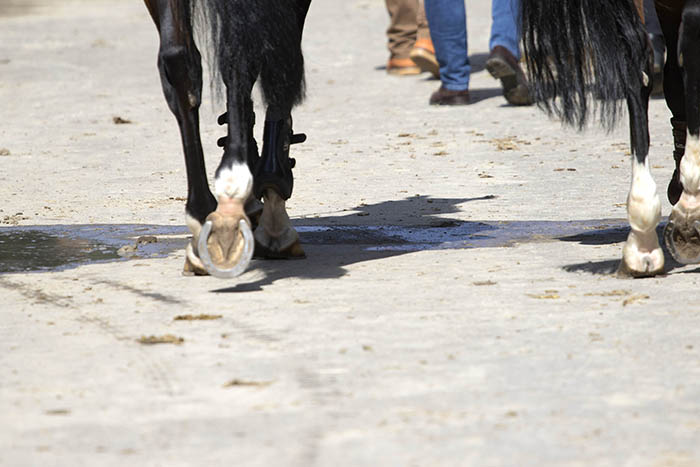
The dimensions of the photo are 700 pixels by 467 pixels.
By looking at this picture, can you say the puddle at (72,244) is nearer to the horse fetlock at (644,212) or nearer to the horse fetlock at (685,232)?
the horse fetlock at (644,212)

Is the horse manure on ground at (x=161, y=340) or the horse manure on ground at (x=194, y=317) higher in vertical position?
the horse manure on ground at (x=161, y=340)

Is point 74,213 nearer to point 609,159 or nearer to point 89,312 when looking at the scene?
point 89,312

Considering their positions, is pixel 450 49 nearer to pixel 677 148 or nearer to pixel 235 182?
pixel 677 148

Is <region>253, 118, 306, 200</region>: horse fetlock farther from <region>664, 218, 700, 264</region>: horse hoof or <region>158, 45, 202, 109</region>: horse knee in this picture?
<region>664, 218, 700, 264</region>: horse hoof

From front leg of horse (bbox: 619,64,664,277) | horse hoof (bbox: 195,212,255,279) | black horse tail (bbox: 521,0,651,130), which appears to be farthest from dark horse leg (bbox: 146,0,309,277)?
front leg of horse (bbox: 619,64,664,277)

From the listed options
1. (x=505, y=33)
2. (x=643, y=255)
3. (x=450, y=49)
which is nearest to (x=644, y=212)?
(x=643, y=255)

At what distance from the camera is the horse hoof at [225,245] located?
12.6 feet

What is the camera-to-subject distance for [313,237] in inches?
200

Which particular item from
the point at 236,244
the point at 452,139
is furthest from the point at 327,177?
the point at 236,244

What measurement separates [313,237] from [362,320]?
1.59 meters

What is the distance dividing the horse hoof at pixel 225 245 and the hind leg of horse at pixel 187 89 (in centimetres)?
23

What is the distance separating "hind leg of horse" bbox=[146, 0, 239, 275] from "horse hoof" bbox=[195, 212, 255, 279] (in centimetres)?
23

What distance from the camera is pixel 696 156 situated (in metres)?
4.12

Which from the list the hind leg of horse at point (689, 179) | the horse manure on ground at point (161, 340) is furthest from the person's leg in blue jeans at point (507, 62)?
the horse manure on ground at point (161, 340)
